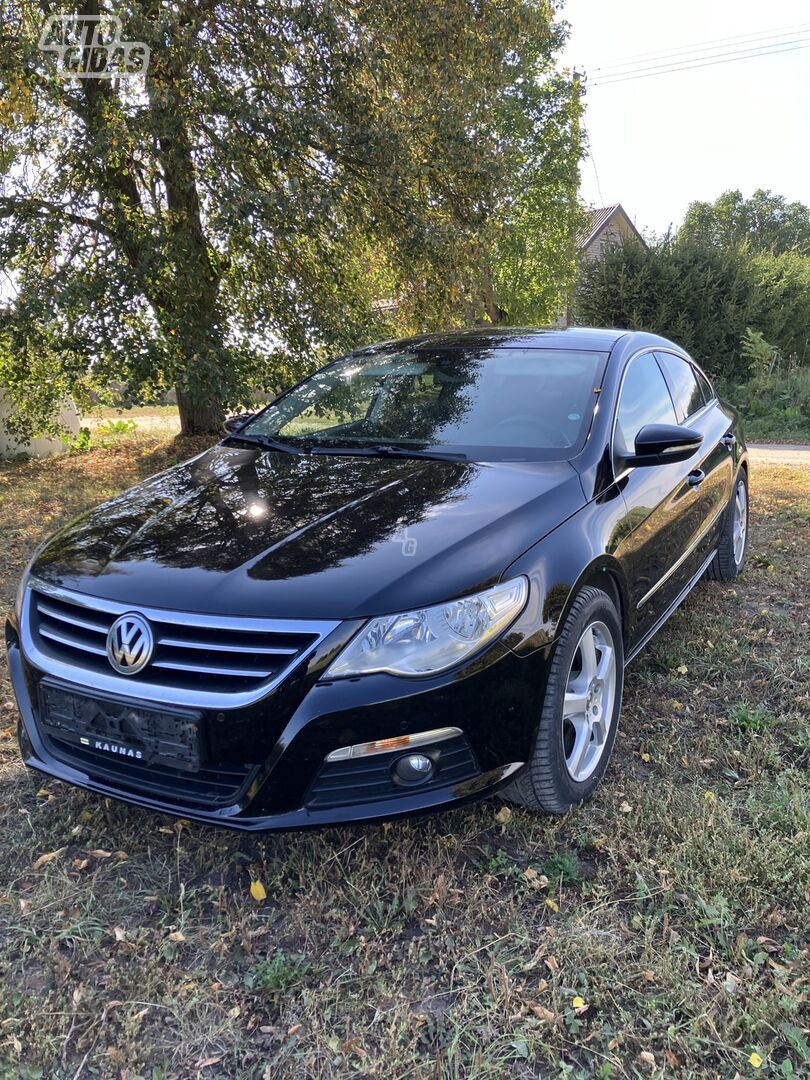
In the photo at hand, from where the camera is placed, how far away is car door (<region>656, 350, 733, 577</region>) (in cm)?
386

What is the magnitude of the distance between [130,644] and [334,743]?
0.61 metres

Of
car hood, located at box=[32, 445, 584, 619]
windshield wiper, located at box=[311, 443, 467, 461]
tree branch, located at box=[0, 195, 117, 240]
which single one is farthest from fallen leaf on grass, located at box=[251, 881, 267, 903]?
tree branch, located at box=[0, 195, 117, 240]

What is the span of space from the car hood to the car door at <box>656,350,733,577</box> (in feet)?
4.91

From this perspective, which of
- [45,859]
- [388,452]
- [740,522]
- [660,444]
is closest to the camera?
[45,859]

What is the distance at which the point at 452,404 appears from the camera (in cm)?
325

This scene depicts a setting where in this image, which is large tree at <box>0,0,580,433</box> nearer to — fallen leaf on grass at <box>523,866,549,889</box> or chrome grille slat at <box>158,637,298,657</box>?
chrome grille slat at <box>158,637,298,657</box>

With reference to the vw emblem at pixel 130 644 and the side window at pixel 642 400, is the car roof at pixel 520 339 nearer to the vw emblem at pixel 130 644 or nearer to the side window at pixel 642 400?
the side window at pixel 642 400

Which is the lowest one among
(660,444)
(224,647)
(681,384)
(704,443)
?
(224,647)

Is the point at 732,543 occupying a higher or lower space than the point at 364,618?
lower

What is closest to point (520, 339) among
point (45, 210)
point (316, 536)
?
point (316, 536)

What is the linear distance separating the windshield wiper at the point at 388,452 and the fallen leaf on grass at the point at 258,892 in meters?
1.54

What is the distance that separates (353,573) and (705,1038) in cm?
135

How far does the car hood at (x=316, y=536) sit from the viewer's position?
6.66ft

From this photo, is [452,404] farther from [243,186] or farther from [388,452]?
[243,186]
